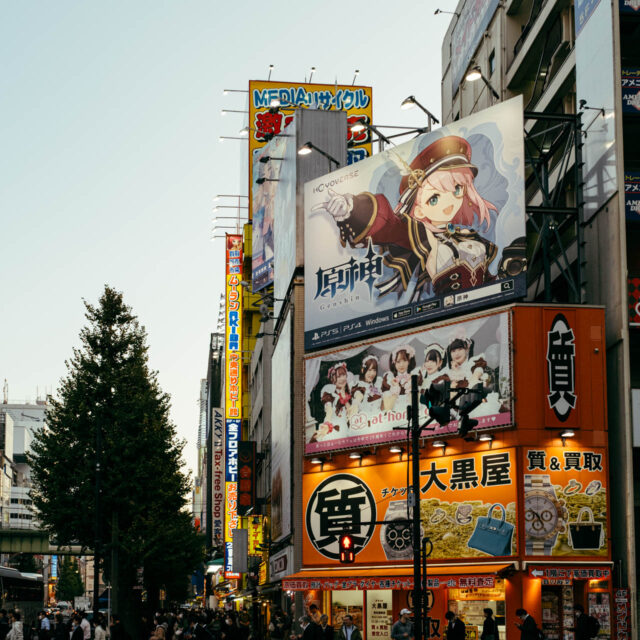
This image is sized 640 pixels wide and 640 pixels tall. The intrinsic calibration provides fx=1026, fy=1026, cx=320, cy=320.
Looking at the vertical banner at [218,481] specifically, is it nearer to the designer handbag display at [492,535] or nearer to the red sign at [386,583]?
the red sign at [386,583]

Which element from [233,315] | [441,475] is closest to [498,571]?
[441,475]

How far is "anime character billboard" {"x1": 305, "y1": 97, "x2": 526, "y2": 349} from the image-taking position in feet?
109

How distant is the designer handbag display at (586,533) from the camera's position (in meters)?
29.7

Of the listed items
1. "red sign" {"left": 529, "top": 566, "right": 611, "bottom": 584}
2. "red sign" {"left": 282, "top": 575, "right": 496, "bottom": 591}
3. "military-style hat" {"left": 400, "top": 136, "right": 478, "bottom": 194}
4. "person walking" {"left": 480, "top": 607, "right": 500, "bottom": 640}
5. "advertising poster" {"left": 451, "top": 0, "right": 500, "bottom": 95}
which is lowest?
"person walking" {"left": 480, "top": 607, "right": 500, "bottom": 640}

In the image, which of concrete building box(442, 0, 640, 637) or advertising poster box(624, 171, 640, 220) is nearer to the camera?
concrete building box(442, 0, 640, 637)

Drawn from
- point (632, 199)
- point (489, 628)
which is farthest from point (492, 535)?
point (632, 199)

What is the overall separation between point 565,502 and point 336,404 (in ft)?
32.6

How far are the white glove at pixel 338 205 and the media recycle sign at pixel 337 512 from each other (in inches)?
388

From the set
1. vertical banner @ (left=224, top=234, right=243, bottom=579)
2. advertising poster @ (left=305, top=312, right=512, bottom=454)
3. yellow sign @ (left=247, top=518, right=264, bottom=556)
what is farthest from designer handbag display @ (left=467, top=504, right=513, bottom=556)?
vertical banner @ (left=224, top=234, right=243, bottom=579)

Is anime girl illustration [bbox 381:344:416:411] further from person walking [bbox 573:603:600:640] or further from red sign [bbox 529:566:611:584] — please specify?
person walking [bbox 573:603:600:640]

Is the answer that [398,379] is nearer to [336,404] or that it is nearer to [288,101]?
[336,404]

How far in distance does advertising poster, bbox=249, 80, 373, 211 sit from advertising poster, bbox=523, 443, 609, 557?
35349 millimetres

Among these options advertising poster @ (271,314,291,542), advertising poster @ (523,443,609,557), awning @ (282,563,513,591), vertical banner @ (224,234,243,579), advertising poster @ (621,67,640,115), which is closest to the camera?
awning @ (282,563,513,591)

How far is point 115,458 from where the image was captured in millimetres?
46469
